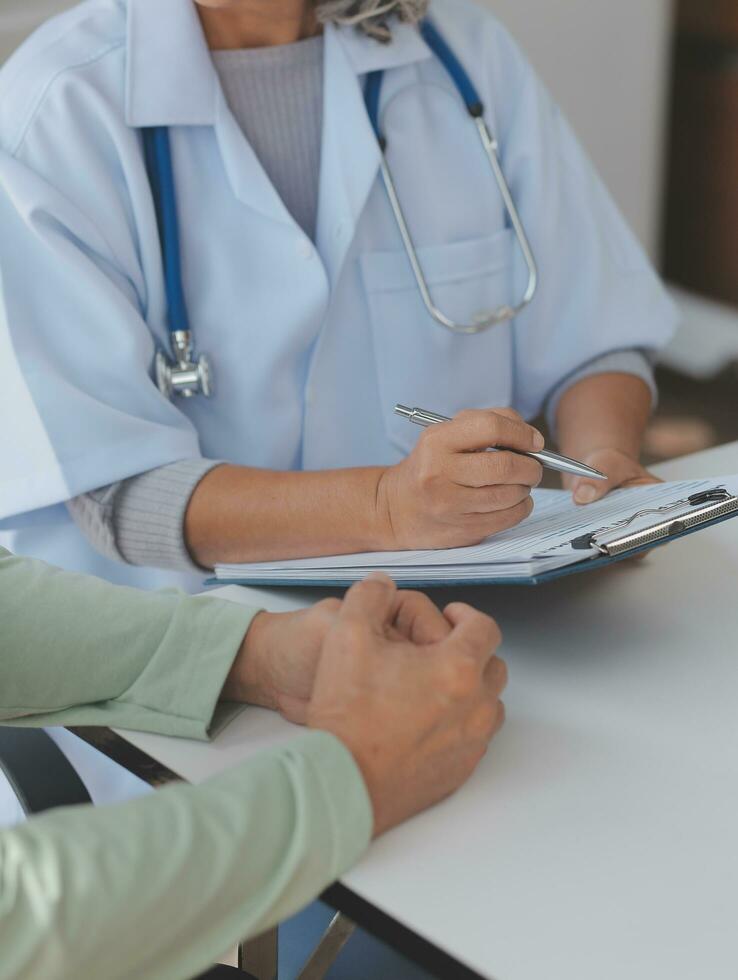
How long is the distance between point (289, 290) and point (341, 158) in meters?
0.15

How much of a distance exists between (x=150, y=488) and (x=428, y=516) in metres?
0.29

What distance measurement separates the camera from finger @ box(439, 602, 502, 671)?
0.70 m

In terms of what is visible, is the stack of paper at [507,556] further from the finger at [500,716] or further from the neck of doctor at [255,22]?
the neck of doctor at [255,22]

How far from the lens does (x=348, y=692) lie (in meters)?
0.68

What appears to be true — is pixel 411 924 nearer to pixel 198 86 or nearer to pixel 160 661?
pixel 160 661

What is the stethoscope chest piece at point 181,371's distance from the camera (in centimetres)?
118

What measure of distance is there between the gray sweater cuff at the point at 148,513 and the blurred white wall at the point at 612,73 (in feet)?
6.04

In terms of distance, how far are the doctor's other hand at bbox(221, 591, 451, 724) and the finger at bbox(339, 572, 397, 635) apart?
1 cm

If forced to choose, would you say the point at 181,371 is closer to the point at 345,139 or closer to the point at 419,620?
the point at 345,139

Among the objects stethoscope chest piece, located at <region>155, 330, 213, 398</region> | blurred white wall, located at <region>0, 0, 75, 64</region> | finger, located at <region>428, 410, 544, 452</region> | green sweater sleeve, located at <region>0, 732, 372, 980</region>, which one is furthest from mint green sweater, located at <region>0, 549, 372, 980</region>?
blurred white wall, located at <region>0, 0, 75, 64</region>

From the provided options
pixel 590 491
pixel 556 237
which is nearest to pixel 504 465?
pixel 590 491

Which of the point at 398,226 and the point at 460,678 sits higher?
the point at 398,226

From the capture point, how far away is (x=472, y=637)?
714 millimetres

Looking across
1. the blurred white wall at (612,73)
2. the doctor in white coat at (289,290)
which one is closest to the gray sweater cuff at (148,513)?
the doctor in white coat at (289,290)
